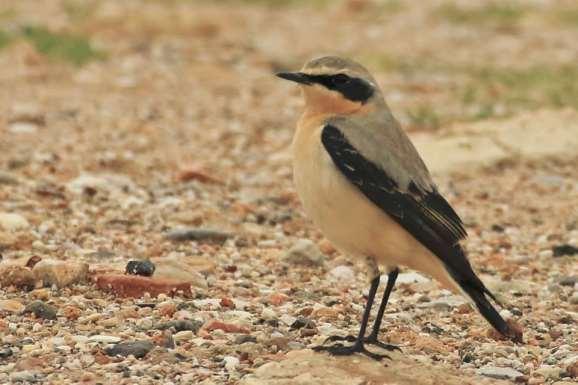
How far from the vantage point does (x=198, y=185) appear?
37.1 feet

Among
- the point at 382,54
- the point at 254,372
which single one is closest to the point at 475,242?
the point at 254,372

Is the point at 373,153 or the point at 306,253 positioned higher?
the point at 373,153

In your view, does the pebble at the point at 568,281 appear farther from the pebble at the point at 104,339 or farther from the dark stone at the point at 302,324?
the pebble at the point at 104,339

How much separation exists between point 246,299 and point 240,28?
1288 cm

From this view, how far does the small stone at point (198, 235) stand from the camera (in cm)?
934

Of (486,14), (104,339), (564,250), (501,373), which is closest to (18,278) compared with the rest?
(104,339)

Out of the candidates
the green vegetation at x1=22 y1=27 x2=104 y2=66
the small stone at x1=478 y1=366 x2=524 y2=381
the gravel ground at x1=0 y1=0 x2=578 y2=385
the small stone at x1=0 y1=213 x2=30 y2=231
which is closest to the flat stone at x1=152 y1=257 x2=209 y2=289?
the gravel ground at x1=0 y1=0 x2=578 y2=385

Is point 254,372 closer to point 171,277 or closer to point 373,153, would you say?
point 373,153

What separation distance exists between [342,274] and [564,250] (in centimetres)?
188

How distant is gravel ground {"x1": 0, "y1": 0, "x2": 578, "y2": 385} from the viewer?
21.7ft

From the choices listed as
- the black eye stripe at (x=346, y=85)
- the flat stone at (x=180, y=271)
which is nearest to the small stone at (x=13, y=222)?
the flat stone at (x=180, y=271)

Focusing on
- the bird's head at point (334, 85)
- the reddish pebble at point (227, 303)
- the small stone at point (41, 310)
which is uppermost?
the bird's head at point (334, 85)

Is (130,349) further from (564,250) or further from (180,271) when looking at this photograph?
(564,250)

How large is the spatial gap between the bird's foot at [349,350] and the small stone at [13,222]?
3.34 m
